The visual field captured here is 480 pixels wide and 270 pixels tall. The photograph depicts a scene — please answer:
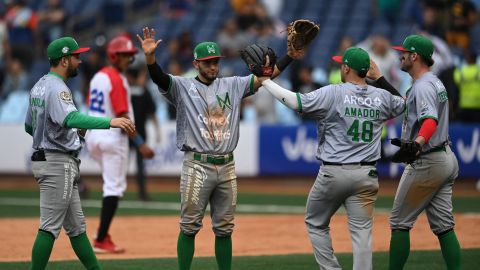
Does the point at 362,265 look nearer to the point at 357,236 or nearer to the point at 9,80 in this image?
the point at 357,236

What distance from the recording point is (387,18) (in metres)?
22.0

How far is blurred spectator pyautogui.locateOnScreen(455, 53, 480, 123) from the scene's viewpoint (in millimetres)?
18266

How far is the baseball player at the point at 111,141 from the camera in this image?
1173 centimetres

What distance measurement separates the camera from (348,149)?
28.7 ft

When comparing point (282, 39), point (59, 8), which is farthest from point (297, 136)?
point (59, 8)

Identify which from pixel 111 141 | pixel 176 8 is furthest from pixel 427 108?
Result: pixel 176 8

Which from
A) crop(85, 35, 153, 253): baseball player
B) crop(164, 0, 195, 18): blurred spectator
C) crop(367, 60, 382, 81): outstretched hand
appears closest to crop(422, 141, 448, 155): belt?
crop(367, 60, 382, 81): outstretched hand

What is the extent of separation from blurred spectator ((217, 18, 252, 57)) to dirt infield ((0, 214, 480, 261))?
7.02 metres

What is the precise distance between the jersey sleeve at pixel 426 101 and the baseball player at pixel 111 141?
380cm

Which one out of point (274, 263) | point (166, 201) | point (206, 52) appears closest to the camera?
point (206, 52)

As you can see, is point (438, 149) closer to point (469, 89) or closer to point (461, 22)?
point (469, 89)

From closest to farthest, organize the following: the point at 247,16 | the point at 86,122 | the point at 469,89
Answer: the point at 86,122 → the point at 469,89 → the point at 247,16

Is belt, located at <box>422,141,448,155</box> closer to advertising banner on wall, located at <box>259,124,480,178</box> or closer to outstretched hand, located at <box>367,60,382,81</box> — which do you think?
outstretched hand, located at <box>367,60,382,81</box>

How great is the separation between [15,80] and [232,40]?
5547mm
